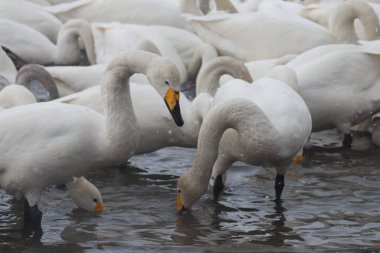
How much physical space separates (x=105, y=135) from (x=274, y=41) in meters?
5.10

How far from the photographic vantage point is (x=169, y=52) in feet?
39.4

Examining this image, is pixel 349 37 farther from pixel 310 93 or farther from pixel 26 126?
pixel 26 126

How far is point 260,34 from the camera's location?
40.2 ft

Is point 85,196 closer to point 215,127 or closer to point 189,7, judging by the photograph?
point 215,127

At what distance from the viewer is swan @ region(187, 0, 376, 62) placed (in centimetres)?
1204

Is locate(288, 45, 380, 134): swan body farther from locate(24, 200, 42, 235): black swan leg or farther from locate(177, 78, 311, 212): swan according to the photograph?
locate(24, 200, 42, 235): black swan leg

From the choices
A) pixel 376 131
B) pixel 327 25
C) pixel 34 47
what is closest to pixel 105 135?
pixel 376 131

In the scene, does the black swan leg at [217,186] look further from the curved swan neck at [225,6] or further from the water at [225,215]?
the curved swan neck at [225,6]

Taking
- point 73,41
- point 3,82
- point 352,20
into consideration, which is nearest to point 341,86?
point 352,20

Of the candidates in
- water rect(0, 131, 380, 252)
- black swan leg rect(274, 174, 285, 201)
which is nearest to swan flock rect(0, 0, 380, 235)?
black swan leg rect(274, 174, 285, 201)

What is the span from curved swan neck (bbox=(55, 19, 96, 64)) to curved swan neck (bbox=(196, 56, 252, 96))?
9.31 ft

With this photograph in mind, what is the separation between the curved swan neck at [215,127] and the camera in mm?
7457

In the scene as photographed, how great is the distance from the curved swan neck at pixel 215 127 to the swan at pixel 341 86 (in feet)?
6.86

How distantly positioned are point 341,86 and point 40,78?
279 cm
